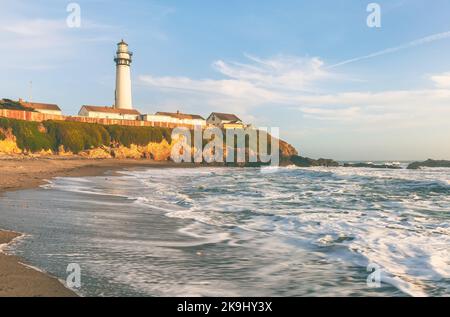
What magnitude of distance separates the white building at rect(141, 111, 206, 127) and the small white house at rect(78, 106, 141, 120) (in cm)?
390

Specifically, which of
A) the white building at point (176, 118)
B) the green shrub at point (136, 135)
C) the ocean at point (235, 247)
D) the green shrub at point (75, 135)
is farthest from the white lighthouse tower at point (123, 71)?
the ocean at point (235, 247)

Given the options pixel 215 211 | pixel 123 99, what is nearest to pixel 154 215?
pixel 215 211

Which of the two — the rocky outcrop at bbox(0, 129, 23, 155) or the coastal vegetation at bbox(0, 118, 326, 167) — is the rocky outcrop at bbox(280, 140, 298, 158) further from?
the rocky outcrop at bbox(0, 129, 23, 155)

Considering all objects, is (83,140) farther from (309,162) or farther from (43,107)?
(309,162)

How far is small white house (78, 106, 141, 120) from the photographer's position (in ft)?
272

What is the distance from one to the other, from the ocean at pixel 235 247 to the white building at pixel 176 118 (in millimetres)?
77749

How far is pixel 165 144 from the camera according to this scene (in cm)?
7919

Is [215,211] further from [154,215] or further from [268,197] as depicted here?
[268,197]

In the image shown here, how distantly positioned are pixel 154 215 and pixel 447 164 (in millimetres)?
88363

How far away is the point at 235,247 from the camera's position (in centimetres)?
775

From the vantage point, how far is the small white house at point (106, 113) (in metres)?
82.8

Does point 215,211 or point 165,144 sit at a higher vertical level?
point 165,144

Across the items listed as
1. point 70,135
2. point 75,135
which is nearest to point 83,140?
point 75,135
